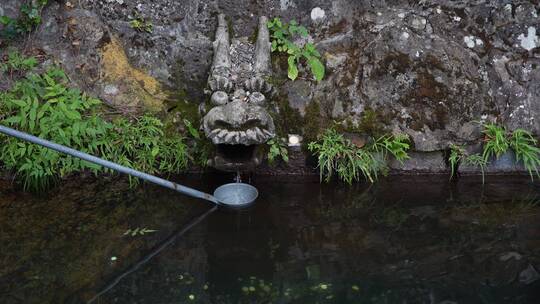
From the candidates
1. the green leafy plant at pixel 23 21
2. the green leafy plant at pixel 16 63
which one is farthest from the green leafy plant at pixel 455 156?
the green leafy plant at pixel 23 21

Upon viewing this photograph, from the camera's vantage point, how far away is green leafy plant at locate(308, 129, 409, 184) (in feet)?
18.0

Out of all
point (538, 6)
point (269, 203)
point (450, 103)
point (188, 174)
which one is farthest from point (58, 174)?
point (538, 6)

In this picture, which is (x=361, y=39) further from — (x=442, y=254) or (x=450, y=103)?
(x=442, y=254)

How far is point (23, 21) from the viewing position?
567 cm

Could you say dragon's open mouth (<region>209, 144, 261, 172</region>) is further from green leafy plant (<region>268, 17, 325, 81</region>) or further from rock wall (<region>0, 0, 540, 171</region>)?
green leafy plant (<region>268, 17, 325, 81</region>)

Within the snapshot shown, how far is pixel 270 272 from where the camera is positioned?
13.6 feet

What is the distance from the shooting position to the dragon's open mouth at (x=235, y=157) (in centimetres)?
520

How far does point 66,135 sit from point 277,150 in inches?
78.1

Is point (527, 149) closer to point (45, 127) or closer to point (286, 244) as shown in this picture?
point (286, 244)

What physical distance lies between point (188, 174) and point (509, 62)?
349 centimetres

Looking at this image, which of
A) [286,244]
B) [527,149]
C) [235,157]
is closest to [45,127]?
[235,157]

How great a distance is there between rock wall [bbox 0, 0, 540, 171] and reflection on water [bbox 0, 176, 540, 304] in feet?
2.39

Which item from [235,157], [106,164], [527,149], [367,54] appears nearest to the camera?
[106,164]

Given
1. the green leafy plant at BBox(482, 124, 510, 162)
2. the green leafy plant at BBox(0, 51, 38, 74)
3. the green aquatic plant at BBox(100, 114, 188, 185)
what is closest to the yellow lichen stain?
the green aquatic plant at BBox(100, 114, 188, 185)
